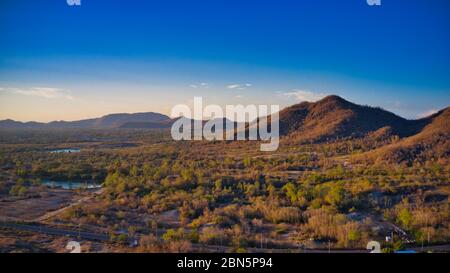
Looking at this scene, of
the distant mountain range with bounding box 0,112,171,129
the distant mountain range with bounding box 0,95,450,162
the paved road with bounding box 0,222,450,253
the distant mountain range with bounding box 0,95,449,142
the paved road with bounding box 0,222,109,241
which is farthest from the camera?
the distant mountain range with bounding box 0,112,171,129

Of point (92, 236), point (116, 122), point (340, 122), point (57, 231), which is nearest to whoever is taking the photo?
point (92, 236)

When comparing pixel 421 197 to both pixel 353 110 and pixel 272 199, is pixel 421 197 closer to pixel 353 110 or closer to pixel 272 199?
pixel 272 199

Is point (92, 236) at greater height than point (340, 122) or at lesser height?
lesser

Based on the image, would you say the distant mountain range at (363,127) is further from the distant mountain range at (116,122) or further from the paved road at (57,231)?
the distant mountain range at (116,122)

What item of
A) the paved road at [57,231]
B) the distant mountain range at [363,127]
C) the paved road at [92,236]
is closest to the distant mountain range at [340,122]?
the distant mountain range at [363,127]

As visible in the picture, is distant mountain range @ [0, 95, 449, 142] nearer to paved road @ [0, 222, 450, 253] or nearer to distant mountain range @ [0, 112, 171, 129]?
paved road @ [0, 222, 450, 253]

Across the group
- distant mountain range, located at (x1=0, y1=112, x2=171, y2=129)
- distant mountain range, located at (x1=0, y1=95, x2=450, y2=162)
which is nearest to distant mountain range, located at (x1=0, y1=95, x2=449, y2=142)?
distant mountain range, located at (x1=0, y1=95, x2=450, y2=162)

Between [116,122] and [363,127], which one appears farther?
[116,122]

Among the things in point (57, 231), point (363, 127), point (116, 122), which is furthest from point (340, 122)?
point (116, 122)

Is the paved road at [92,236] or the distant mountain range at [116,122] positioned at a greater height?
the distant mountain range at [116,122]

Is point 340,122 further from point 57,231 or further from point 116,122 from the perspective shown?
point 116,122

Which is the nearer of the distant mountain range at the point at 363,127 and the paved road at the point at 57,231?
the paved road at the point at 57,231
